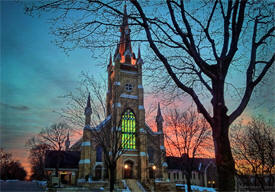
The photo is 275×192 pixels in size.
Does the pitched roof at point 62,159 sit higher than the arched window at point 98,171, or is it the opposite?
the pitched roof at point 62,159

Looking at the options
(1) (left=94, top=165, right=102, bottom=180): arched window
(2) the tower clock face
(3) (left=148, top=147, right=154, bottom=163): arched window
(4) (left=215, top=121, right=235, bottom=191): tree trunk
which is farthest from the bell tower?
(4) (left=215, top=121, right=235, bottom=191): tree trunk

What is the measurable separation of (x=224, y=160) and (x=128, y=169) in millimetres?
33500

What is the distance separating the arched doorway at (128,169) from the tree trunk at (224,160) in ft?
108

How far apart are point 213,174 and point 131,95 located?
26453 millimetres

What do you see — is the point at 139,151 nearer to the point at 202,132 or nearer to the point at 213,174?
the point at 202,132

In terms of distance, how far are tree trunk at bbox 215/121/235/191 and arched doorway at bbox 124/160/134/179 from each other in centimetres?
3294

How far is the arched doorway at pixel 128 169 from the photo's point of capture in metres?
35.5

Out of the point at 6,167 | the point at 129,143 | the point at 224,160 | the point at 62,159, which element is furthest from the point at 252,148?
the point at 6,167

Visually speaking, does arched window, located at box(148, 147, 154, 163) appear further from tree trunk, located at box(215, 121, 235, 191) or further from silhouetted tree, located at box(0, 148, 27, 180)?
silhouetted tree, located at box(0, 148, 27, 180)

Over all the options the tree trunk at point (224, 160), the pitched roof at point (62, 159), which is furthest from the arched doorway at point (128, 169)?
the tree trunk at point (224, 160)

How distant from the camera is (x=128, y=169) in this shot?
118ft

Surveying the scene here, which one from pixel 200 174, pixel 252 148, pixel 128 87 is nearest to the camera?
pixel 252 148

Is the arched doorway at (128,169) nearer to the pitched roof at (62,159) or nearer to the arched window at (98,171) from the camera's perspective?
the arched window at (98,171)

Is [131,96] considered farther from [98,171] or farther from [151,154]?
[98,171]
